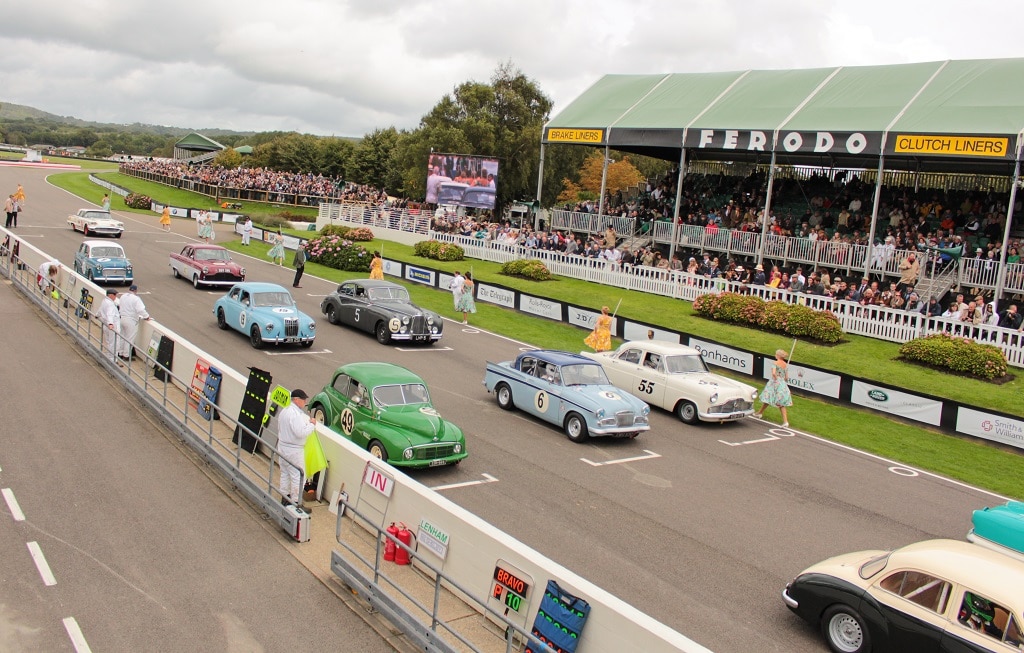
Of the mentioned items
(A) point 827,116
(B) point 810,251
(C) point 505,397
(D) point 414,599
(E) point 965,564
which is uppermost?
(A) point 827,116

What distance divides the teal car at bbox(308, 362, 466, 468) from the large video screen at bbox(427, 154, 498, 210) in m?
37.9

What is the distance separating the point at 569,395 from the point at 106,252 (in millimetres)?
19761

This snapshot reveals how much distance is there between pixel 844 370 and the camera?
78.1 ft

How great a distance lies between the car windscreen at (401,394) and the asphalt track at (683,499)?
4.39 feet

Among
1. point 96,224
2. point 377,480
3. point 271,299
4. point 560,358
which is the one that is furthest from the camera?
point 96,224

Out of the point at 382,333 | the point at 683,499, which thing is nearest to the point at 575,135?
the point at 382,333

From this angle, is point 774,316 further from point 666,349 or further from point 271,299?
point 271,299

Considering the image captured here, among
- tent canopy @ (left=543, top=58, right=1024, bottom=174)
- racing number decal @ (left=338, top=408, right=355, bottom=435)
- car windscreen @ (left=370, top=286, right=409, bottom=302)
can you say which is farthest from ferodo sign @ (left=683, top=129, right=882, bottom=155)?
racing number decal @ (left=338, top=408, right=355, bottom=435)

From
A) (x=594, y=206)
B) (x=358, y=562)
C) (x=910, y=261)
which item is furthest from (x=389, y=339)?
(x=594, y=206)

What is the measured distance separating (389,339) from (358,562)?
1371cm

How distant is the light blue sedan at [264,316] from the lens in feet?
68.8

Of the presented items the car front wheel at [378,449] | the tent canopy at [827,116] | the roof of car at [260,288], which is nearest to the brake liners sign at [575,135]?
the tent canopy at [827,116]

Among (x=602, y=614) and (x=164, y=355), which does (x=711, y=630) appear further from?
(x=164, y=355)

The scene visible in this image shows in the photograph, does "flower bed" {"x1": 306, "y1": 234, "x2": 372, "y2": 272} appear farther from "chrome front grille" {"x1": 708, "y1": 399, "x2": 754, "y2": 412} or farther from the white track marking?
the white track marking
